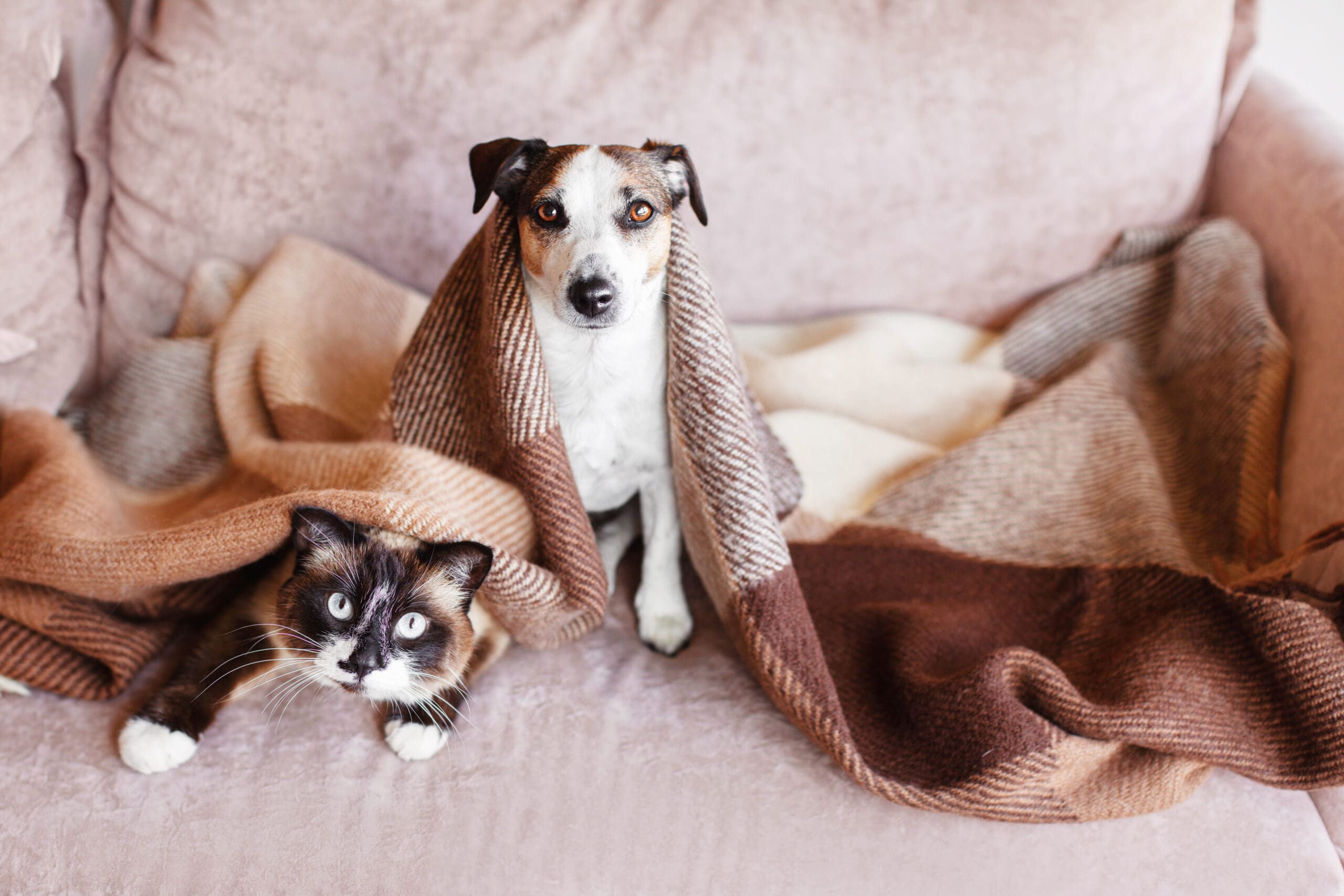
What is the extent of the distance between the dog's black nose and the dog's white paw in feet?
1.49

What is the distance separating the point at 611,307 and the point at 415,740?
0.58 metres

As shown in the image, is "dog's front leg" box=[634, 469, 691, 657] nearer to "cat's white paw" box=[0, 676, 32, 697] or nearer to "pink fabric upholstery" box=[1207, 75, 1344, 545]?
"cat's white paw" box=[0, 676, 32, 697]

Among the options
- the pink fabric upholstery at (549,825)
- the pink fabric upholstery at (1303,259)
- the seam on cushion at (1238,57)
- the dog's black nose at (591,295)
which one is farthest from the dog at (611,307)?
the seam on cushion at (1238,57)

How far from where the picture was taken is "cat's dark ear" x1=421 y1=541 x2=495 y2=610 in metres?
0.98

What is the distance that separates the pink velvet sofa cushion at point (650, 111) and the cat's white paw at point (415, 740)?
887mm

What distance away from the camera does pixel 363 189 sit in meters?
1.53

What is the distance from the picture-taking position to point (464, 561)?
999mm

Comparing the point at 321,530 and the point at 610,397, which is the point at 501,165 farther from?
the point at 321,530

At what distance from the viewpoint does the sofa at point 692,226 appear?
3.42 feet

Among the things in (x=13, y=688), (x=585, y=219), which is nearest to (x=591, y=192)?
(x=585, y=219)

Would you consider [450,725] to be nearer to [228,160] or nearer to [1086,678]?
[1086,678]

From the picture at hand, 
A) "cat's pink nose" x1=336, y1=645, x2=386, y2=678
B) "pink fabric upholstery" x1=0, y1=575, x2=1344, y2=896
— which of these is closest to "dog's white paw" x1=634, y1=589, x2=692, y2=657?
"pink fabric upholstery" x1=0, y1=575, x2=1344, y2=896

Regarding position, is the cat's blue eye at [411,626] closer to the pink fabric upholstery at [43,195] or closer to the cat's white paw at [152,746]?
the cat's white paw at [152,746]

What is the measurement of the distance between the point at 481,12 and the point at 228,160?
1.66 ft
